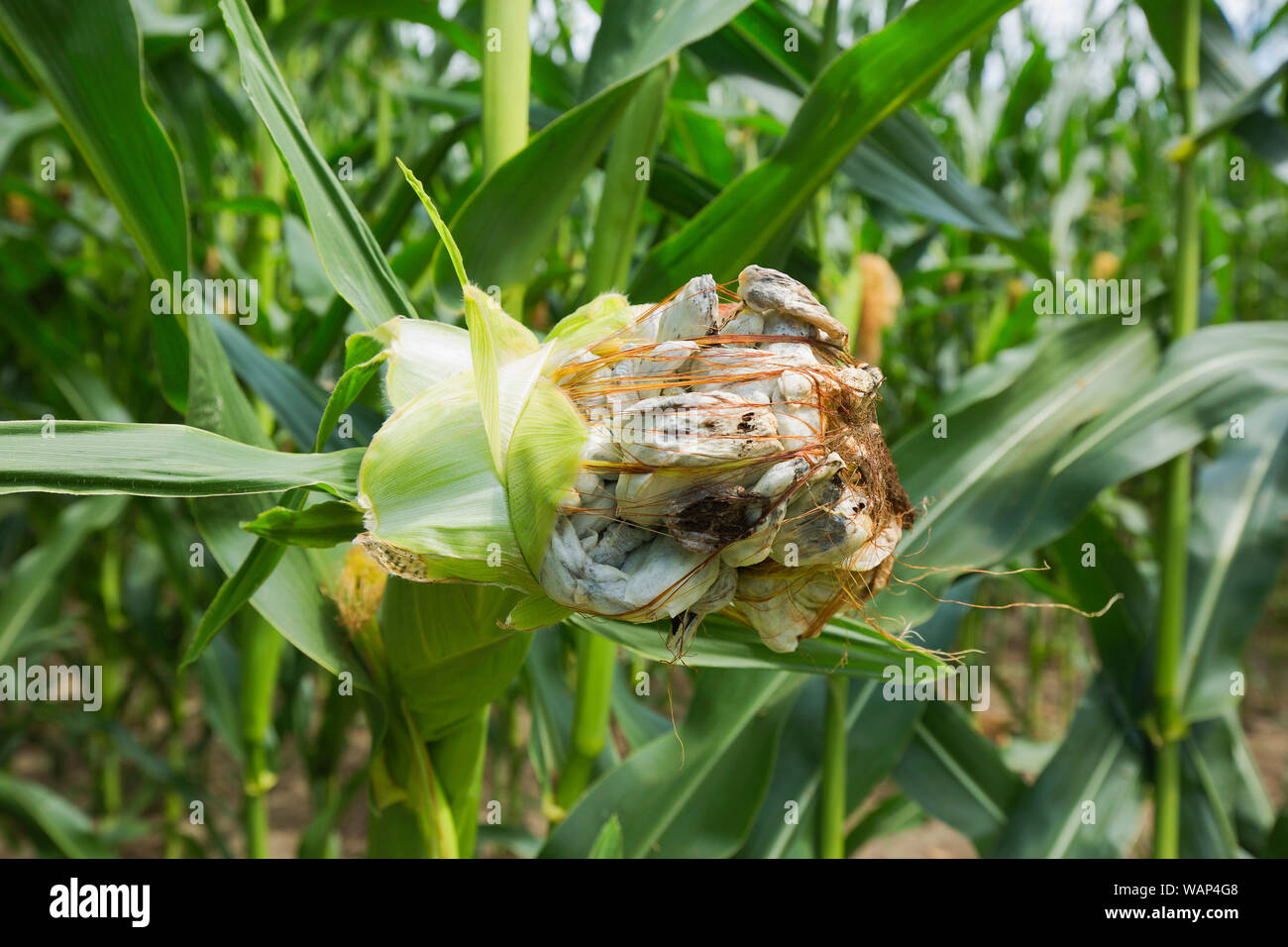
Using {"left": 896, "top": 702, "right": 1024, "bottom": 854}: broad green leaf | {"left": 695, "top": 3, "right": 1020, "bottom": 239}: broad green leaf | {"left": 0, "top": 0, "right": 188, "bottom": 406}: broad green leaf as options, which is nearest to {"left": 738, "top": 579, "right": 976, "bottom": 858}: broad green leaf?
{"left": 896, "top": 702, "right": 1024, "bottom": 854}: broad green leaf

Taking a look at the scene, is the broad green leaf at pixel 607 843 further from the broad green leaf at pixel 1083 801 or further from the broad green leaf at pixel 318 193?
the broad green leaf at pixel 1083 801

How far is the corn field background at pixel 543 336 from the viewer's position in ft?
2.15

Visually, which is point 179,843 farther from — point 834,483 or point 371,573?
point 834,483

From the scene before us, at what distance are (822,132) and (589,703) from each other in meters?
0.66

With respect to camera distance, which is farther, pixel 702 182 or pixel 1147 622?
pixel 1147 622

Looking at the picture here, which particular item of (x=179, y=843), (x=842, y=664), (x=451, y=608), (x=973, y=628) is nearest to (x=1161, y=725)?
(x=842, y=664)

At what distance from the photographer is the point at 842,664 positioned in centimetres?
74

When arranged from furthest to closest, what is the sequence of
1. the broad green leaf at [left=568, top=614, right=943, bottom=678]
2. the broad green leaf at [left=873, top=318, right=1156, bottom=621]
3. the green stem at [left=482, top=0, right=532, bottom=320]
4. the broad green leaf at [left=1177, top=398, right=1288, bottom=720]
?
the broad green leaf at [left=1177, top=398, right=1288, bottom=720], the broad green leaf at [left=873, top=318, right=1156, bottom=621], the green stem at [left=482, top=0, right=532, bottom=320], the broad green leaf at [left=568, top=614, right=943, bottom=678]

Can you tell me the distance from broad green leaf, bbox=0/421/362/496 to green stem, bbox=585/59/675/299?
42cm

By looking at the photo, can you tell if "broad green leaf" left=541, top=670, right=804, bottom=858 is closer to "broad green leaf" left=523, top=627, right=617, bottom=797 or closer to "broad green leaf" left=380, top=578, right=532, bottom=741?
"broad green leaf" left=523, top=627, right=617, bottom=797

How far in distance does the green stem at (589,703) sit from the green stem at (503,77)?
0.41 m

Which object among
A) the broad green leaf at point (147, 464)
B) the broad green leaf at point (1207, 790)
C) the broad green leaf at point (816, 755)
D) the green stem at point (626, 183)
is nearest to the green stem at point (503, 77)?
the green stem at point (626, 183)

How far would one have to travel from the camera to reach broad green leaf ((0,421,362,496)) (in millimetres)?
476
